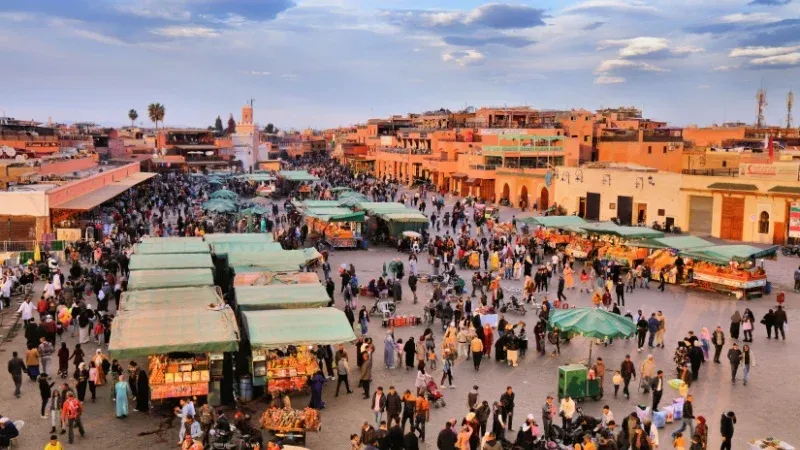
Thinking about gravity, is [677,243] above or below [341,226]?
above

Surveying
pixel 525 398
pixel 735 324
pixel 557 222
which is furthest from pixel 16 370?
pixel 557 222

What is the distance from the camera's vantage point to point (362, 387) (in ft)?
48.2

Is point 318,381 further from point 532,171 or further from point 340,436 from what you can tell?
point 532,171

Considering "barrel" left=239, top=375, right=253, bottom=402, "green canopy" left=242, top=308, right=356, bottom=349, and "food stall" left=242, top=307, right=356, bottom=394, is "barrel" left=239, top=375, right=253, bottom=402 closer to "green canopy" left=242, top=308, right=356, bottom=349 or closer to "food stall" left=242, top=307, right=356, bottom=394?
"food stall" left=242, top=307, right=356, bottom=394

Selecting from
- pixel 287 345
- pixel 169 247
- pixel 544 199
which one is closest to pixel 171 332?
pixel 287 345

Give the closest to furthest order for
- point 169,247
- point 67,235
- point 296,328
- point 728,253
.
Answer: point 296,328 → point 169,247 → point 728,253 → point 67,235

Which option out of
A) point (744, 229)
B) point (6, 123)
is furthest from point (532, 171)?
point (6, 123)

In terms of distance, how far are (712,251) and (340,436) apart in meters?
16.4

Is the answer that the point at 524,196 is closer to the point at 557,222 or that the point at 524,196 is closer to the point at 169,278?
the point at 557,222

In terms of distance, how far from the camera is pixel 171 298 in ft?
Result: 53.2

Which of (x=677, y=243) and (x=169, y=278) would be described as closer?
(x=169, y=278)

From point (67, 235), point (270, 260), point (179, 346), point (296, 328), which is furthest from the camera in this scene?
point (67, 235)

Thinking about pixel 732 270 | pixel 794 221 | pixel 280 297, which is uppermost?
pixel 280 297

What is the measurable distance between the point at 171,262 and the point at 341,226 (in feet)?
43.9
